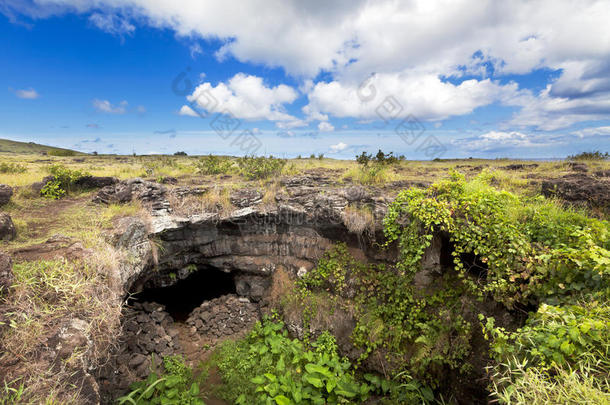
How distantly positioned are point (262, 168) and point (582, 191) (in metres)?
11.0

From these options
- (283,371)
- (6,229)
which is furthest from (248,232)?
(6,229)

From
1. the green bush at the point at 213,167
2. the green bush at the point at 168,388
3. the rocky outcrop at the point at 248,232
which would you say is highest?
the green bush at the point at 213,167

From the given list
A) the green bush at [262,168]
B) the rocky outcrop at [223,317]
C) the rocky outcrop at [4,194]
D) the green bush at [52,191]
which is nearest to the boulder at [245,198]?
the green bush at [262,168]

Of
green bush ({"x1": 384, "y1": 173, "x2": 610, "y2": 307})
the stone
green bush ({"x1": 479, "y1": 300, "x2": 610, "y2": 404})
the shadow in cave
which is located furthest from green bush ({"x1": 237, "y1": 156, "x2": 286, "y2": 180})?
green bush ({"x1": 479, "y1": 300, "x2": 610, "y2": 404})

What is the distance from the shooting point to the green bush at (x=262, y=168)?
12.2 meters

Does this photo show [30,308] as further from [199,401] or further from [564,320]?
[564,320]

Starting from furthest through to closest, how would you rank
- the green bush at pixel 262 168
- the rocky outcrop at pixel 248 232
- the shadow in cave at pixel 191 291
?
the green bush at pixel 262 168, the shadow in cave at pixel 191 291, the rocky outcrop at pixel 248 232

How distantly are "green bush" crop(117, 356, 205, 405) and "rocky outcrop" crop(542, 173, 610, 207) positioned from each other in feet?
34.7

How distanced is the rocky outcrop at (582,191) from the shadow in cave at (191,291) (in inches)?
448

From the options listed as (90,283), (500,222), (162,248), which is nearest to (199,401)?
(90,283)

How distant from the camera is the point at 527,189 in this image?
7484mm

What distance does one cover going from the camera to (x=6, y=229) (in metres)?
5.73

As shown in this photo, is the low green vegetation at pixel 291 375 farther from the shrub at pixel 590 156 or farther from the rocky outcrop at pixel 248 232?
the shrub at pixel 590 156

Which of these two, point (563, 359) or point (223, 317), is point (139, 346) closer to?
point (223, 317)
